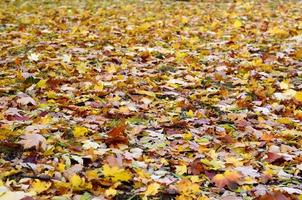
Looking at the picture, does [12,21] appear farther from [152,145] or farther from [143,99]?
[152,145]

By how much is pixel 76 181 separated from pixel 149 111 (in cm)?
140

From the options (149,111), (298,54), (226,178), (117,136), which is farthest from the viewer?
(298,54)

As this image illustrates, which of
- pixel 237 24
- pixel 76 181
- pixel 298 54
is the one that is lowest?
pixel 237 24

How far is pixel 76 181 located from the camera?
2.73 m

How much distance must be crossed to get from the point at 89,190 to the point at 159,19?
5.79m

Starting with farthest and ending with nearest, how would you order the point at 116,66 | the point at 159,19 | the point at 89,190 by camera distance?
the point at 159,19 → the point at 116,66 → the point at 89,190

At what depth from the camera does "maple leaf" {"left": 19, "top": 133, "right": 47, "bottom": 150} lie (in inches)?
123

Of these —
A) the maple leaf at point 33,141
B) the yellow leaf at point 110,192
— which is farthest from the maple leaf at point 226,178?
the maple leaf at point 33,141

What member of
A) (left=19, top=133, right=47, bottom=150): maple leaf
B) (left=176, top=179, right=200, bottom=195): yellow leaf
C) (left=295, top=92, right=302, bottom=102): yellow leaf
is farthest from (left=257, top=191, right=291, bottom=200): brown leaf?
(left=295, top=92, right=302, bottom=102): yellow leaf

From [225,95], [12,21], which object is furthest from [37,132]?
[12,21]

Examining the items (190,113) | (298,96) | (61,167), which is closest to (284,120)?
(298,96)

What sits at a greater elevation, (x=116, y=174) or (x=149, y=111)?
(x=116, y=174)

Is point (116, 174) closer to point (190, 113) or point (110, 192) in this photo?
point (110, 192)

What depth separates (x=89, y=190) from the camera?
2.74 meters
